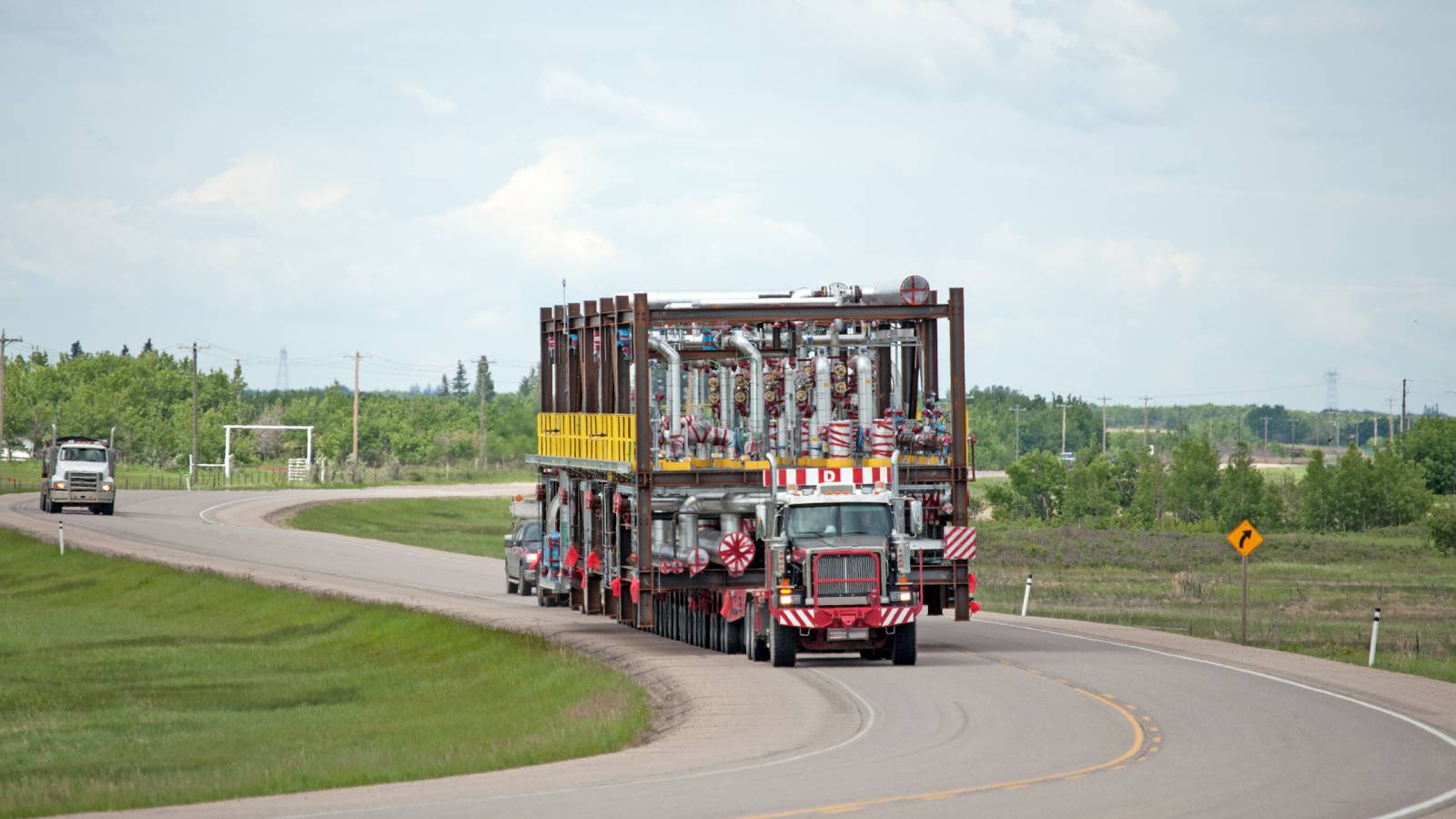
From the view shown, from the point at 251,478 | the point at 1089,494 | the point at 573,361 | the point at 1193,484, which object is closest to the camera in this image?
the point at 573,361

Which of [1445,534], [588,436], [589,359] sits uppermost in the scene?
[589,359]

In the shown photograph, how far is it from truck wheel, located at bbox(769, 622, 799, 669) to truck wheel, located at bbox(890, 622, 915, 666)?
1635 mm

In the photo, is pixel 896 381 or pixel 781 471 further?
pixel 896 381

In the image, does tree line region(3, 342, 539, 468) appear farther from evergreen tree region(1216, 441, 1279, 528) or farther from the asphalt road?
the asphalt road

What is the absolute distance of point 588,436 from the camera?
3569cm

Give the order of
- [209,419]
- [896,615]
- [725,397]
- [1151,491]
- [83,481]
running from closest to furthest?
[896,615], [725,397], [83,481], [1151,491], [209,419]

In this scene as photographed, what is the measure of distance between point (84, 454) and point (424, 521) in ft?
70.5

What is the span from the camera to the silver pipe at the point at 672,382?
32719mm

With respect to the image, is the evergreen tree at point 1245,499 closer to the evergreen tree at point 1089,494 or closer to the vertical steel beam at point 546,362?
the evergreen tree at point 1089,494

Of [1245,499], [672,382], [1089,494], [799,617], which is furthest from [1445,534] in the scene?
[799,617]

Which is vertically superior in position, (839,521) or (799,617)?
(839,521)

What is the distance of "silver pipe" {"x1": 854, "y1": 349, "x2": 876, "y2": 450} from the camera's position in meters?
33.3

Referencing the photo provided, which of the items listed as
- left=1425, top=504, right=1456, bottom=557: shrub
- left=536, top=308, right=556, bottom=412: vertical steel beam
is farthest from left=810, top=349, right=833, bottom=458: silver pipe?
left=1425, top=504, right=1456, bottom=557: shrub

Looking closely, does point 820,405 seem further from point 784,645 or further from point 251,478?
point 251,478
